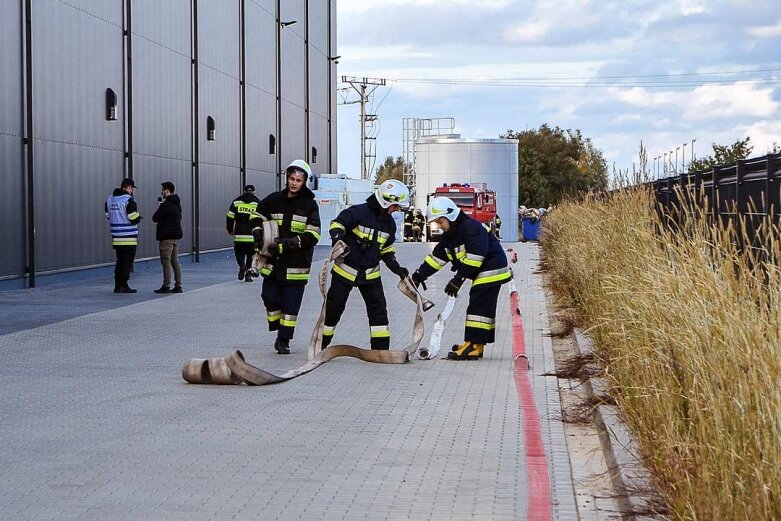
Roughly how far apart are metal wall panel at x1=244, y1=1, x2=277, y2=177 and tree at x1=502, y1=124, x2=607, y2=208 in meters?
56.8

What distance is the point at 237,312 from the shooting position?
18047 millimetres

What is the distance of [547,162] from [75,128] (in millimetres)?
83184

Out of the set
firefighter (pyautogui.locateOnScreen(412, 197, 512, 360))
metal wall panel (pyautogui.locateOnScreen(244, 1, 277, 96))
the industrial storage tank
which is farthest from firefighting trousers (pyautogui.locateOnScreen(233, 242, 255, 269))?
the industrial storage tank

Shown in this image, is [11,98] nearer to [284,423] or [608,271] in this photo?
[608,271]

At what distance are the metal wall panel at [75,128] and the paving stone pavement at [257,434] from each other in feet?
27.3

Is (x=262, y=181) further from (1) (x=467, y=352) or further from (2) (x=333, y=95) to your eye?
(1) (x=467, y=352)

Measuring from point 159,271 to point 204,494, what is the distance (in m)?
22.3

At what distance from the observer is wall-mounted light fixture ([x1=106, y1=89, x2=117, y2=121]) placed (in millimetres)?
25938

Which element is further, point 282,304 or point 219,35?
point 219,35

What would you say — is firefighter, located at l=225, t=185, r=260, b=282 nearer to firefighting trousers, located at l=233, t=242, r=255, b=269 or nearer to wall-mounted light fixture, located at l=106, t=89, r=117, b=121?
firefighting trousers, located at l=233, t=242, r=255, b=269

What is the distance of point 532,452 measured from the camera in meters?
8.05

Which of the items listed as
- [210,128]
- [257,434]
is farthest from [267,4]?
[257,434]

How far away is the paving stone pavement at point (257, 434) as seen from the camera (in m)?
6.70

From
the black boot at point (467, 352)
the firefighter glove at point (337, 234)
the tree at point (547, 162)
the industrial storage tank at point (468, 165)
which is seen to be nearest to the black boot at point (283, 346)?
the firefighter glove at point (337, 234)
